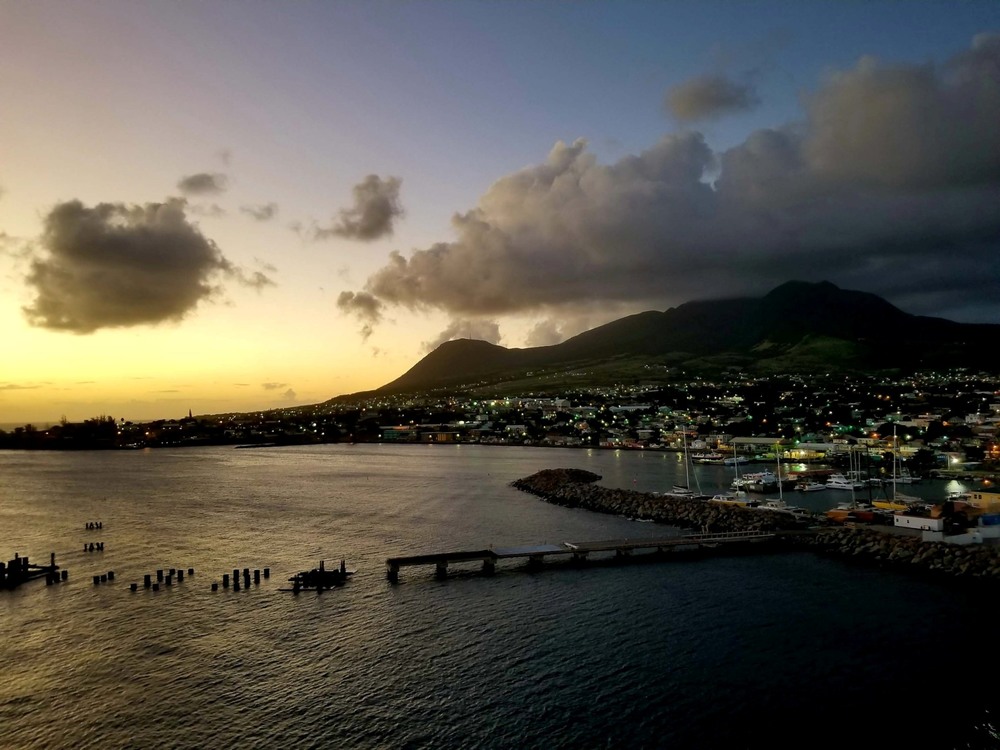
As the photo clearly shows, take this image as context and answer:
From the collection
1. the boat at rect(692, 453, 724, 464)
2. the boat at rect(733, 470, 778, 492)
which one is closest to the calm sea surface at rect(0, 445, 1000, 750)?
the boat at rect(733, 470, 778, 492)

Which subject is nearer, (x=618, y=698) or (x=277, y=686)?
(x=618, y=698)

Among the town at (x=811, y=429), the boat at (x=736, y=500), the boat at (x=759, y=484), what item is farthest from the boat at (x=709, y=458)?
the boat at (x=736, y=500)

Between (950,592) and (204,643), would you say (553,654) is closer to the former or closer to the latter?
(204,643)

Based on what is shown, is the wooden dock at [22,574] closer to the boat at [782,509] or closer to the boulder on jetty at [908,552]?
the boulder on jetty at [908,552]

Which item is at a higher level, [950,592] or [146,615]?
[146,615]

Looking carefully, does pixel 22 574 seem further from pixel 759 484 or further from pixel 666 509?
pixel 759 484

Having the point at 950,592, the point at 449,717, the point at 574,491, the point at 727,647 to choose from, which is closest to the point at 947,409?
the point at 574,491

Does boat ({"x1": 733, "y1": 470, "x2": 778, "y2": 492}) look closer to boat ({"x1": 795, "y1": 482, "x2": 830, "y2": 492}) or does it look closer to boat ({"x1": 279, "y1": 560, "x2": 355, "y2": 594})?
boat ({"x1": 795, "y1": 482, "x2": 830, "y2": 492})
